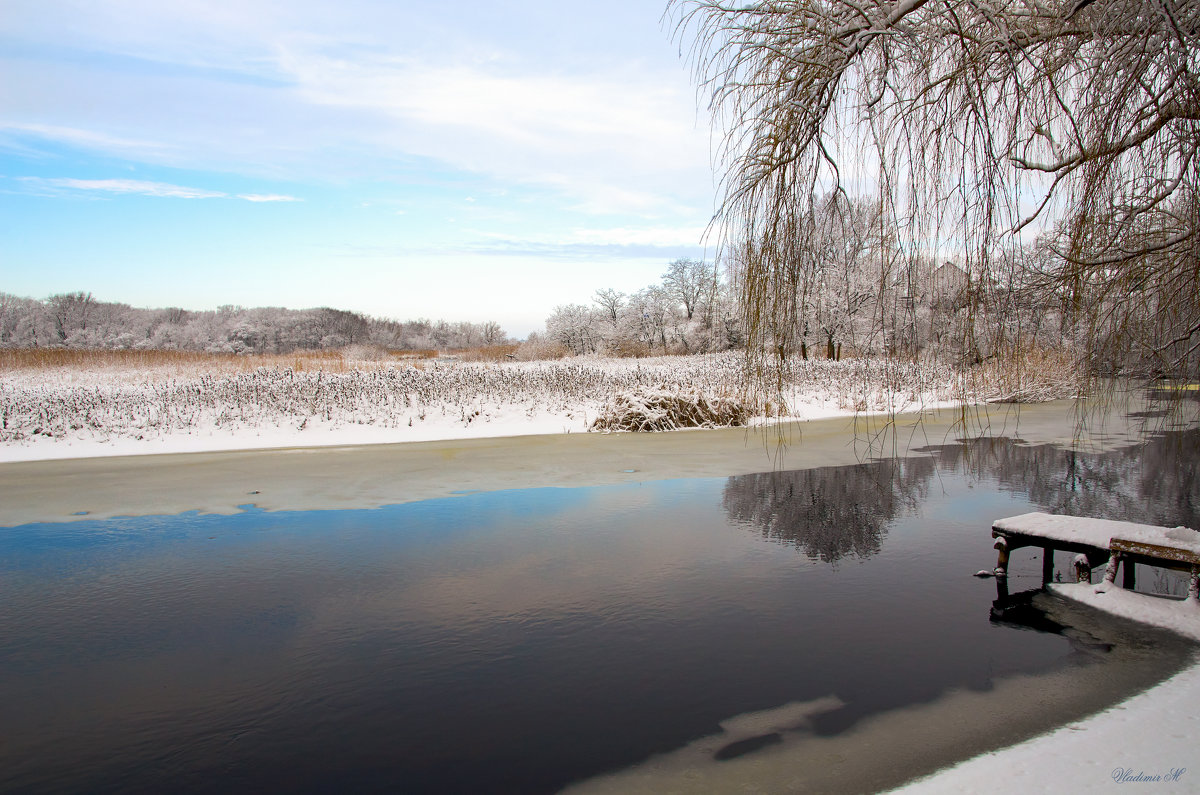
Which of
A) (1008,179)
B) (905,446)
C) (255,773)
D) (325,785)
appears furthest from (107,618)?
(905,446)

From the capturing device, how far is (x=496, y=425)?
17953mm

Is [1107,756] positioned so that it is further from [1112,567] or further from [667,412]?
[667,412]

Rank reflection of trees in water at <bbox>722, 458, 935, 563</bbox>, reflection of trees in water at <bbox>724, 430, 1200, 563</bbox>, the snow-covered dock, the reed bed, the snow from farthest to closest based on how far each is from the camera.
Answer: the reed bed < reflection of trees in water at <bbox>724, 430, 1200, 563</bbox> < reflection of trees in water at <bbox>722, 458, 935, 563</bbox> < the snow < the snow-covered dock

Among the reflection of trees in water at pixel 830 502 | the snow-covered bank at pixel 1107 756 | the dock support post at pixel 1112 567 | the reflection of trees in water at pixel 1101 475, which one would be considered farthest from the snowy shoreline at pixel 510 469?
the reflection of trees in water at pixel 1101 475

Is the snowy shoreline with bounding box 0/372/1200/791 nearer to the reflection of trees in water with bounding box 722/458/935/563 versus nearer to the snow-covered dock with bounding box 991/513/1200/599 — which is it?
the snow-covered dock with bounding box 991/513/1200/599

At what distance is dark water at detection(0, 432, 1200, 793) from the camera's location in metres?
4.12

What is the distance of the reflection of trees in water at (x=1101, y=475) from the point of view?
8.85 meters

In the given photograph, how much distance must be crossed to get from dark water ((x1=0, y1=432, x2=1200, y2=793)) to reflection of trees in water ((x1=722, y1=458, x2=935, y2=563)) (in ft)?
0.21

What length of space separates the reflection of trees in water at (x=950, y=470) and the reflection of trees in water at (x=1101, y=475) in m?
0.01

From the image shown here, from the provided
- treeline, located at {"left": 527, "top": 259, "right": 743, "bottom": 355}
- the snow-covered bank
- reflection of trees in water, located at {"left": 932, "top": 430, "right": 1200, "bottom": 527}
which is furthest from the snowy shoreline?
treeline, located at {"left": 527, "top": 259, "right": 743, "bottom": 355}

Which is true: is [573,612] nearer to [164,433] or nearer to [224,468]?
[224,468]

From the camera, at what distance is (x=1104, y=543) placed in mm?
5930

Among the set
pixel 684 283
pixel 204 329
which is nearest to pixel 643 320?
pixel 684 283

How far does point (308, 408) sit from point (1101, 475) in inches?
654
